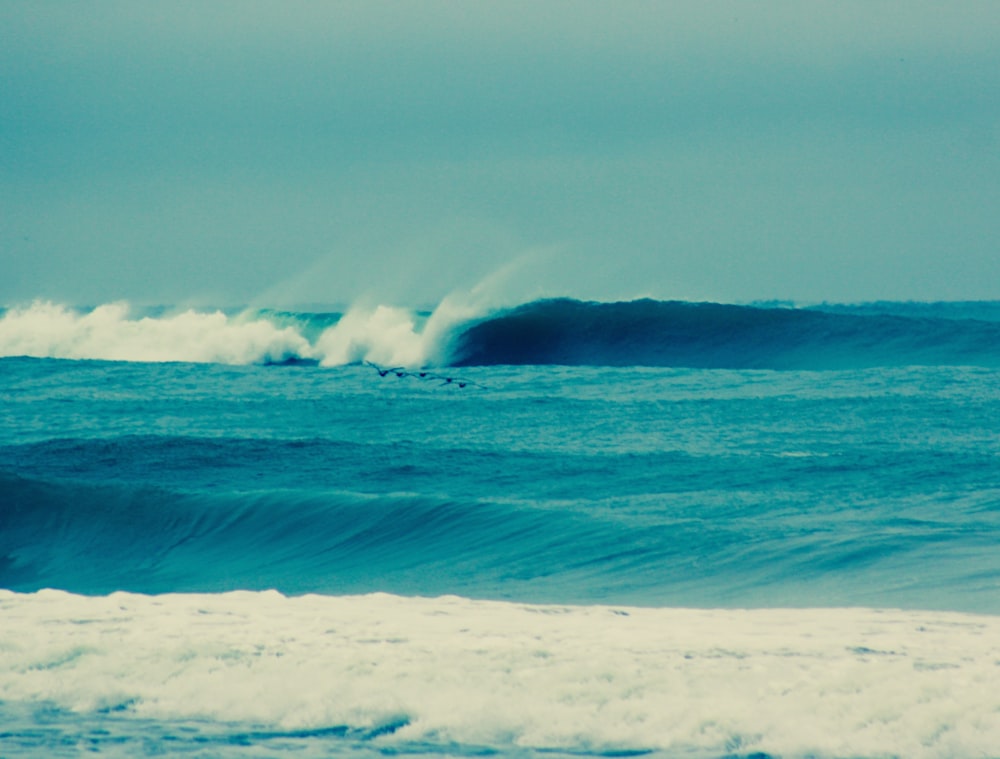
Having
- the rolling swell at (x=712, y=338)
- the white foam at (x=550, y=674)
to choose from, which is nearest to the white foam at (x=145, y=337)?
the rolling swell at (x=712, y=338)

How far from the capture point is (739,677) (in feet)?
16.6

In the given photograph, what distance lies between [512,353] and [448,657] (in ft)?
67.6

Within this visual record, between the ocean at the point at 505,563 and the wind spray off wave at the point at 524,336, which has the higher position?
the wind spray off wave at the point at 524,336

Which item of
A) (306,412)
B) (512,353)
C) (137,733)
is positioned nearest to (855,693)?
(137,733)

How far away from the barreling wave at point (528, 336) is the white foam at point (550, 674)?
17095 millimetres

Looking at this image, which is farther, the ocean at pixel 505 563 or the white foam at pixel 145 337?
the white foam at pixel 145 337

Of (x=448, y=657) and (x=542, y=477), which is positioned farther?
(x=542, y=477)

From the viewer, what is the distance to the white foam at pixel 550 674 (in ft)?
15.1

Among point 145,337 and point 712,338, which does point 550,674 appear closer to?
point 712,338

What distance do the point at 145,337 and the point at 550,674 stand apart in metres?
26.1

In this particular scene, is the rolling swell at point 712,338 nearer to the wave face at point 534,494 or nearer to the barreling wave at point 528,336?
the barreling wave at point 528,336

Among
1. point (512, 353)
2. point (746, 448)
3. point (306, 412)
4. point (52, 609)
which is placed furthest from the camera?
point (512, 353)

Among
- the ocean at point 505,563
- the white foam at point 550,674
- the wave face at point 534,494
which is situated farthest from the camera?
the wave face at point 534,494

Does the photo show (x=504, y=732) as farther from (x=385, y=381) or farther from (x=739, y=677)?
(x=385, y=381)
